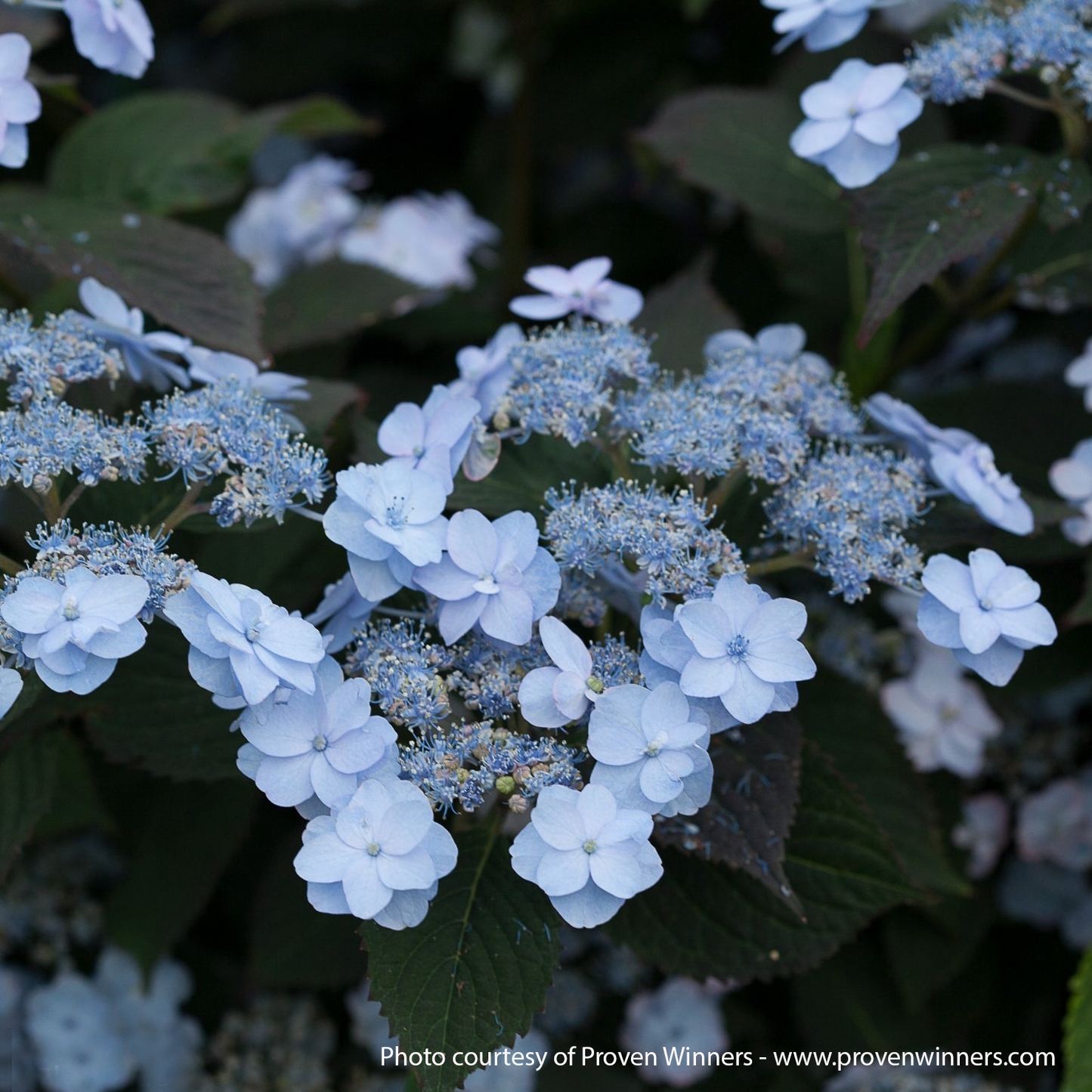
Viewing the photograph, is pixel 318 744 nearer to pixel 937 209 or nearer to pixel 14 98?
pixel 14 98

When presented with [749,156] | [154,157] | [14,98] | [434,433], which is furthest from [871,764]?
[154,157]

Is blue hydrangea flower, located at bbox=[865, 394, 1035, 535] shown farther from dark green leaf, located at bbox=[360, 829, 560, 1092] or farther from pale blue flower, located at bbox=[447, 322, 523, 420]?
dark green leaf, located at bbox=[360, 829, 560, 1092]

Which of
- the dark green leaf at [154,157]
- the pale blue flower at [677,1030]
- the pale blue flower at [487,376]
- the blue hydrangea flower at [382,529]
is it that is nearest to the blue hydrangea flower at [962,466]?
the pale blue flower at [487,376]

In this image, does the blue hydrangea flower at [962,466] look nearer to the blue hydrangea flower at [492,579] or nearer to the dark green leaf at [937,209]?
the dark green leaf at [937,209]

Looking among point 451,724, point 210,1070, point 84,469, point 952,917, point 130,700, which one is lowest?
point 210,1070

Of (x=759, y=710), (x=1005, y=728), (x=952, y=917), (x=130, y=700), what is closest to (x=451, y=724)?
(x=759, y=710)

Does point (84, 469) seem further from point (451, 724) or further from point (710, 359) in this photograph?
point (710, 359)
